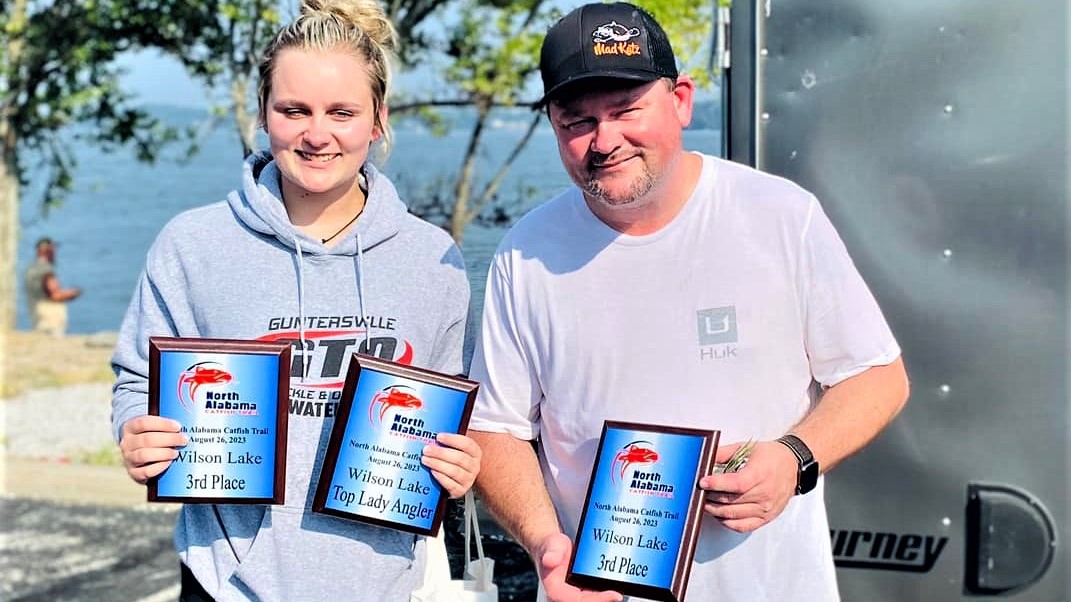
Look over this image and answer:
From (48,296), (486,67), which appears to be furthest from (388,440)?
(48,296)

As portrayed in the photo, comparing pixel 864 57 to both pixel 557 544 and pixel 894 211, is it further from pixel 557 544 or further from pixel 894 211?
pixel 557 544

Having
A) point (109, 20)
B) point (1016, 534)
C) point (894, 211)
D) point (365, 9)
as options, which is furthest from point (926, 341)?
point (109, 20)

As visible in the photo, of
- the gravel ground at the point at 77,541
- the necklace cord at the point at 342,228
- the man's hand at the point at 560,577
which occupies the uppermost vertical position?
the necklace cord at the point at 342,228

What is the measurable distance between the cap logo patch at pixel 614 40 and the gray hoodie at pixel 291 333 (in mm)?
522

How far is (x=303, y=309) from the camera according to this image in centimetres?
216

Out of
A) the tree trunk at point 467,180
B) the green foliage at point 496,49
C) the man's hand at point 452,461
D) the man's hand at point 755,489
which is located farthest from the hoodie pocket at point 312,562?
the green foliage at point 496,49

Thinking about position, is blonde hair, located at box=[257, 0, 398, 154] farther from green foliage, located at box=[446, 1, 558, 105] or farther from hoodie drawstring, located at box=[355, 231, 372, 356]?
green foliage, located at box=[446, 1, 558, 105]

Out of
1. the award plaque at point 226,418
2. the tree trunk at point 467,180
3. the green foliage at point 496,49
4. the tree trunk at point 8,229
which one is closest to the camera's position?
the award plaque at point 226,418

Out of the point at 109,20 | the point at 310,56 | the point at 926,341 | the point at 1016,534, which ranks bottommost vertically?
the point at 1016,534

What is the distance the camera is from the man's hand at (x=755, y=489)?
195 centimetres

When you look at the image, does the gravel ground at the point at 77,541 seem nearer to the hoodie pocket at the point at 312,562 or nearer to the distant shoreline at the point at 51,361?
the distant shoreline at the point at 51,361

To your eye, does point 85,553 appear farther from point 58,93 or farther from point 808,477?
point 808,477

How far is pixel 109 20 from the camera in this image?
9.30 m

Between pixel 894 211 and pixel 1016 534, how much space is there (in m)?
0.82
